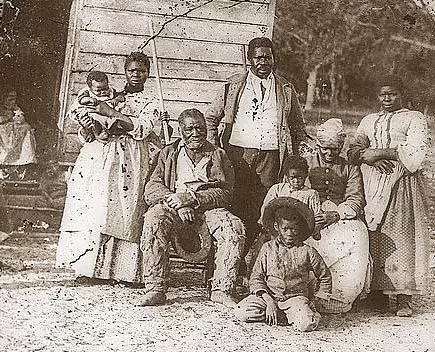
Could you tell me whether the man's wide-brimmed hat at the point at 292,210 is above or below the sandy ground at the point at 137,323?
above

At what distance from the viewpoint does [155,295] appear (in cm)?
→ 255

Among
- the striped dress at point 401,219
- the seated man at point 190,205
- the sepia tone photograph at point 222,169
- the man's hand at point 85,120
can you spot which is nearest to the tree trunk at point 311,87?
the sepia tone photograph at point 222,169

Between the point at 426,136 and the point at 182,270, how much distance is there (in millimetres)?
1330

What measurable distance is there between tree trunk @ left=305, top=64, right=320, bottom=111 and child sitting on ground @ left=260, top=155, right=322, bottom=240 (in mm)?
435

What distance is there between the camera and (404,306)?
2762mm

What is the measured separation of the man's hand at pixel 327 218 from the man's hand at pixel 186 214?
0.56 meters

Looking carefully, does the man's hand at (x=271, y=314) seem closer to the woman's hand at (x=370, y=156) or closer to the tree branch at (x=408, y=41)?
the woman's hand at (x=370, y=156)

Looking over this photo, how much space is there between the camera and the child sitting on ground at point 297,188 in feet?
8.92

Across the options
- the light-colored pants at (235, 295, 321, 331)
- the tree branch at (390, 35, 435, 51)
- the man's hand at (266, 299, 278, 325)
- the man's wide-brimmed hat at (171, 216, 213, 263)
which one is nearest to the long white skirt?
the light-colored pants at (235, 295, 321, 331)

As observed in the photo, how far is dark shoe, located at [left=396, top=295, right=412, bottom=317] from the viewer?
2.74 meters

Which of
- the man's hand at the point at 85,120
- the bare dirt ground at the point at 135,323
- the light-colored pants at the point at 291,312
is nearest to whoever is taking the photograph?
the bare dirt ground at the point at 135,323

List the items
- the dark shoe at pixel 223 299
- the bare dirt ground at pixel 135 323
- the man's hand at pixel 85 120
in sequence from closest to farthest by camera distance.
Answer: the bare dirt ground at pixel 135 323 → the dark shoe at pixel 223 299 → the man's hand at pixel 85 120

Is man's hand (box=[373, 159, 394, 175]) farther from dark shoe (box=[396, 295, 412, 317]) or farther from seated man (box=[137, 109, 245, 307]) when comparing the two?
seated man (box=[137, 109, 245, 307])

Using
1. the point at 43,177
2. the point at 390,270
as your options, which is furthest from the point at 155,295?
the point at 390,270
